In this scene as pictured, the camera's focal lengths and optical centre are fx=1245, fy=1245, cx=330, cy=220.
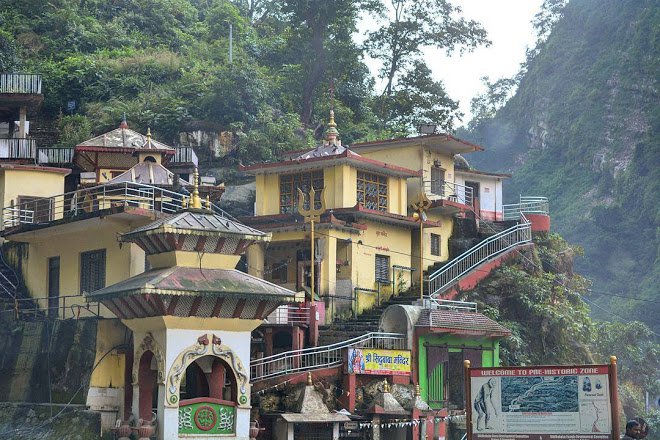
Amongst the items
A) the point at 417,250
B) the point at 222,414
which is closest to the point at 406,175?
the point at 417,250

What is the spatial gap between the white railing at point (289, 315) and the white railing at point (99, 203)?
4550mm

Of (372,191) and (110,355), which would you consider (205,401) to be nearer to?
(110,355)

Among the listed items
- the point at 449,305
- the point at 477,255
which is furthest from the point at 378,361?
the point at 477,255

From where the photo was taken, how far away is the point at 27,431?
115 feet

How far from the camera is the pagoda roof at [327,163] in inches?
1800

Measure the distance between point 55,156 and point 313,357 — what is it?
791 inches

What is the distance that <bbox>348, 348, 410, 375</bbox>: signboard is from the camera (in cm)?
3775

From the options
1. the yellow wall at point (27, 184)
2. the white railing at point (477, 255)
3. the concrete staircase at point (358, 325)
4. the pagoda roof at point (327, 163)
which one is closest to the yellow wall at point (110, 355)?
the concrete staircase at point (358, 325)

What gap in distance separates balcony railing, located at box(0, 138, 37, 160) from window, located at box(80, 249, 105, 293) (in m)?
14.8

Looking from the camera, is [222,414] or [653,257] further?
[653,257]

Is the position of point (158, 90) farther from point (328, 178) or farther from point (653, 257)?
point (653, 257)

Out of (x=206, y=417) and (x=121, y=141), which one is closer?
(x=206, y=417)

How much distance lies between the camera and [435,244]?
49.5 meters

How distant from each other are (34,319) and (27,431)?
5.60 m
